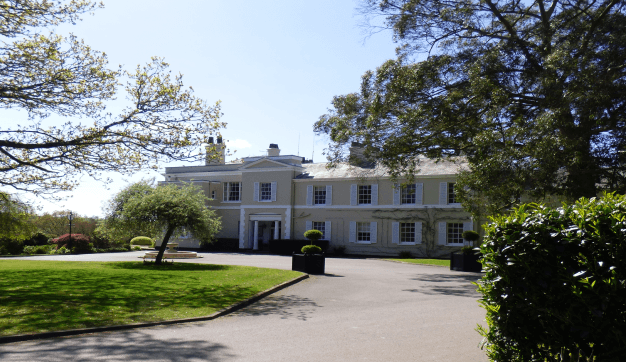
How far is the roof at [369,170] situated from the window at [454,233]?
3.27 meters

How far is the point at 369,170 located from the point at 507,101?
17.1 meters

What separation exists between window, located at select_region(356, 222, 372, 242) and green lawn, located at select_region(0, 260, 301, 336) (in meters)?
19.0

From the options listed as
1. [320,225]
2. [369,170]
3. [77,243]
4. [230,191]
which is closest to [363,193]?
[369,170]

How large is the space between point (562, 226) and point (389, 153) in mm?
15503

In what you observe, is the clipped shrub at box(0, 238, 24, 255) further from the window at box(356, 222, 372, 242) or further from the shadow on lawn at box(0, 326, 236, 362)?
the shadow on lawn at box(0, 326, 236, 362)

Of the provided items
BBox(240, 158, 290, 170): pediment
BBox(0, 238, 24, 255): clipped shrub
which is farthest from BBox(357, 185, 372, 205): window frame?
BBox(0, 238, 24, 255): clipped shrub

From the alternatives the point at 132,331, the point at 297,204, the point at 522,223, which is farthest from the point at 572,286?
the point at 297,204

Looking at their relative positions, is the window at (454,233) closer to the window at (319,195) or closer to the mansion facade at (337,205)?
the mansion facade at (337,205)

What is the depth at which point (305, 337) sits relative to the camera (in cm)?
768

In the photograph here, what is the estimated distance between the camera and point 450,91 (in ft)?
62.0

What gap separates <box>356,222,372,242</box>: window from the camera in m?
36.0

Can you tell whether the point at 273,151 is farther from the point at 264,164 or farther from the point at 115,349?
the point at 115,349

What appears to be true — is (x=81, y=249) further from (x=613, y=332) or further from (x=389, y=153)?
(x=613, y=332)

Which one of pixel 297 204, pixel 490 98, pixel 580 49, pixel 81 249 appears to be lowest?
pixel 81 249
